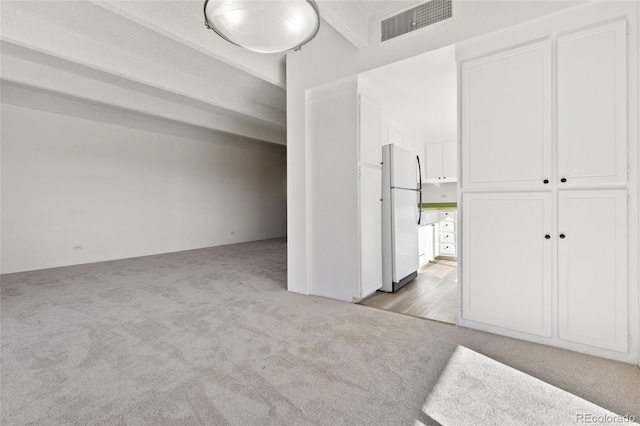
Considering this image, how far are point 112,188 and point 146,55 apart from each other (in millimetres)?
3326

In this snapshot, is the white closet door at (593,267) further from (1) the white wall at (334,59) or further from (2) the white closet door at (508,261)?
(1) the white wall at (334,59)

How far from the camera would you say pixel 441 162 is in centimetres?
591

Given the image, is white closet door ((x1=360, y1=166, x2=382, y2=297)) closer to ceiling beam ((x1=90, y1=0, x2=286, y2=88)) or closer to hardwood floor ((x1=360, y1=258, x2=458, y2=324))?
hardwood floor ((x1=360, y1=258, x2=458, y2=324))

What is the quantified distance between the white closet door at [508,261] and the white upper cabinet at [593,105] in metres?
0.31

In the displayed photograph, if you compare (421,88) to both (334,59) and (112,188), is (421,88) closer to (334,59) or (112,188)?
(334,59)

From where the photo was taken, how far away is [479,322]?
243 cm

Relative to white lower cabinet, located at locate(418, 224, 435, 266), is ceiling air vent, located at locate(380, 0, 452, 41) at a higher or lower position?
higher

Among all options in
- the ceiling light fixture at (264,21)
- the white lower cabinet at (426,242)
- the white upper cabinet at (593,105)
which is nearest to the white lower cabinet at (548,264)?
the white upper cabinet at (593,105)

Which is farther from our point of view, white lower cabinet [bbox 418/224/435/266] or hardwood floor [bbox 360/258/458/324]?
white lower cabinet [bbox 418/224/435/266]

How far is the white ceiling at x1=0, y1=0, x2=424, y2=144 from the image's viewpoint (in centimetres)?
272

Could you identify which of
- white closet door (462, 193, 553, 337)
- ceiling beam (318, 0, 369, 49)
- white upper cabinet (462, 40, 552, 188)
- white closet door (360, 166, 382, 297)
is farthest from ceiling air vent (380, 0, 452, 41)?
white closet door (462, 193, 553, 337)

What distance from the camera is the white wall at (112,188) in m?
4.88

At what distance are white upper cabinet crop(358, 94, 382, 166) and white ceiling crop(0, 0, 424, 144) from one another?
2.01 ft

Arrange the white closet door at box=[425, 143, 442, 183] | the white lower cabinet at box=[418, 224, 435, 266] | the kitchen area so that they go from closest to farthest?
1. the kitchen area
2. the white lower cabinet at box=[418, 224, 435, 266]
3. the white closet door at box=[425, 143, 442, 183]
